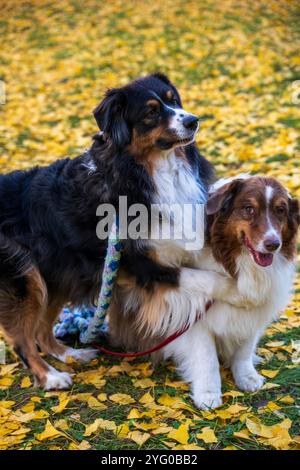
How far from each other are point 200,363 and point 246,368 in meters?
0.33

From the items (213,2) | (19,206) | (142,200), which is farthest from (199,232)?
(213,2)

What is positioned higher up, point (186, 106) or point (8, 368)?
point (186, 106)

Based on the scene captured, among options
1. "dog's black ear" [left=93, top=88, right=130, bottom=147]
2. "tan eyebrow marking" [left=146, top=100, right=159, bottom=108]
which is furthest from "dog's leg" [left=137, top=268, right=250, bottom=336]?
"tan eyebrow marking" [left=146, top=100, right=159, bottom=108]

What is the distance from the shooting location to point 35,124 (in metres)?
9.83

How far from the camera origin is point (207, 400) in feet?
11.9

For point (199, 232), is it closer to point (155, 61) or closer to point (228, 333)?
point (228, 333)

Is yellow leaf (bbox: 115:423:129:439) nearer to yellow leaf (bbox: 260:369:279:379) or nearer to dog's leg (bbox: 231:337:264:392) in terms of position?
dog's leg (bbox: 231:337:264:392)

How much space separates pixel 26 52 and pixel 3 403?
1152cm

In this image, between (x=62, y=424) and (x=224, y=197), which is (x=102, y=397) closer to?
(x=62, y=424)

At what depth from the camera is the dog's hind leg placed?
400cm

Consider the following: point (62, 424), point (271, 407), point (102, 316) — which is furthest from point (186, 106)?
point (62, 424)

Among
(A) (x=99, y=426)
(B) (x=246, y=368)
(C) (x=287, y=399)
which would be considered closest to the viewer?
(A) (x=99, y=426)

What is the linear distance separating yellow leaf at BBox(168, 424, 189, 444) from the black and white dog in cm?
81

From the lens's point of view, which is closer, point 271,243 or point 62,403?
point 271,243
